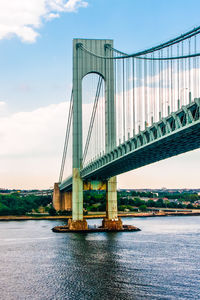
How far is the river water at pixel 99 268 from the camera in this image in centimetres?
2188

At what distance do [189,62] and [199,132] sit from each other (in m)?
3.56

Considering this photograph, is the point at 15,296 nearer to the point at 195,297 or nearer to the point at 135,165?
the point at 195,297

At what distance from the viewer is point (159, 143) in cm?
2605

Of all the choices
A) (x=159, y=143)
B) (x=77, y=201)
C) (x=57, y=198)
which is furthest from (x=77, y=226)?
(x=57, y=198)

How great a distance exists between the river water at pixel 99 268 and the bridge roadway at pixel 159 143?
20.7 ft

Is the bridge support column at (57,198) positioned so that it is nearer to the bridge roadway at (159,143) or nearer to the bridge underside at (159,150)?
the bridge underside at (159,150)

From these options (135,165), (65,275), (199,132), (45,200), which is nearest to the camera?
(199,132)

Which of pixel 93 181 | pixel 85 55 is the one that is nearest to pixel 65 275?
pixel 93 181

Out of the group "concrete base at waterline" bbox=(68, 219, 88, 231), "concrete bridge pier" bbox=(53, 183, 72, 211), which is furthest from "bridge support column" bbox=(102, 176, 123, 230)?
"concrete bridge pier" bbox=(53, 183, 72, 211)

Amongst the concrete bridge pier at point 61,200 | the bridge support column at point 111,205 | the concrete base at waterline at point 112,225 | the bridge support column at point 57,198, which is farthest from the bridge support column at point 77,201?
the bridge support column at point 57,198

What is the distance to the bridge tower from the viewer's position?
4662 cm

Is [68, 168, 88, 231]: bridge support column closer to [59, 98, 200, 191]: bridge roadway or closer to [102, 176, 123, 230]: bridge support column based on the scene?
[102, 176, 123, 230]: bridge support column

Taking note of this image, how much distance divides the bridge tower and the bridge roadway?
491 centimetres

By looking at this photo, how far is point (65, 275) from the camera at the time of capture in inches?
1020
